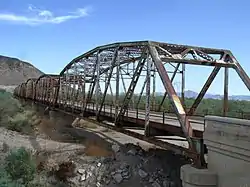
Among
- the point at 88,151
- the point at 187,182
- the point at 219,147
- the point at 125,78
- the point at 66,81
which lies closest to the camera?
the point at 219,147

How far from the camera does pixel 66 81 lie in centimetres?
5122

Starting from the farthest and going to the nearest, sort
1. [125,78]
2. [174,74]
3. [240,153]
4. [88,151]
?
[125,78] < [88,151] < [174,74] < [240,153]

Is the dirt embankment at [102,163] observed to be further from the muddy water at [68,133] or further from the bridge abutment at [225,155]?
the bridge abutment at [225,155]

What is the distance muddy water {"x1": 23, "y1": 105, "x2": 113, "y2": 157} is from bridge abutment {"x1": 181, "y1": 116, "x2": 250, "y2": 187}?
17325 millimetres

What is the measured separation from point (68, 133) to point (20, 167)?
21.6 m

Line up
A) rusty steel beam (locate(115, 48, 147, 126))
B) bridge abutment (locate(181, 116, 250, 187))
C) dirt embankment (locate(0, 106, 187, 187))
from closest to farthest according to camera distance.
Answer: bridge abutment (locate(181, 116, 250, 187)) < rusty steel beam (locate(115, 48, 147, 126)) < dirt embankment (locate(0, 106, 187, 187))

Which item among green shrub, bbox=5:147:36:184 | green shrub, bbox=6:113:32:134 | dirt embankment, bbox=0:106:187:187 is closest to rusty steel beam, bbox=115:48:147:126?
dirt embankment, bbox=0:106:187:187

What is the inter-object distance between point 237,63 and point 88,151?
15.6 metres

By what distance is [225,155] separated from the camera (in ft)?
41.1

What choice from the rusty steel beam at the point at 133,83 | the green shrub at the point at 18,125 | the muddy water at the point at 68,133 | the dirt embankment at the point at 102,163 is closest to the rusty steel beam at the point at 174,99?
the rusty steel beam at the point at 133,83

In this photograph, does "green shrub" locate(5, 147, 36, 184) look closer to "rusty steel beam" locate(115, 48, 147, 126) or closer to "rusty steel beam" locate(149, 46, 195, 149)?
"rusty steel beam" locate(115, 48, 147, 126)

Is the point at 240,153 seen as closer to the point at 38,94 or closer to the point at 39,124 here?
the point at 39,124

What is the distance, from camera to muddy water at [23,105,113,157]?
32.5m

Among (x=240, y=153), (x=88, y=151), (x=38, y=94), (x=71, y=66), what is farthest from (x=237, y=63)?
(x=38, y=94)
